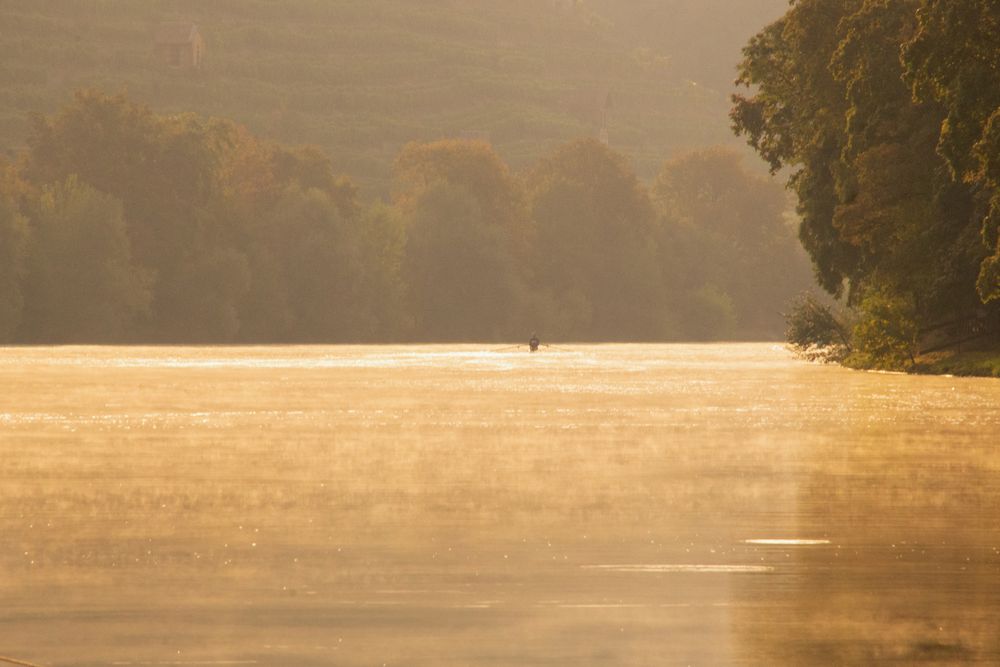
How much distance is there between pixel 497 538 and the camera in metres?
14.7

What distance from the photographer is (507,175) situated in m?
158

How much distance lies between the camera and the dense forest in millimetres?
51500

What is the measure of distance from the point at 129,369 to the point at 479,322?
8938 centimetres

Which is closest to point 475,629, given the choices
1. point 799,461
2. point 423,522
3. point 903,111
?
point 423,522

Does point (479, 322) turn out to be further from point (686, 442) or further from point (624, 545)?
point (624, 545)

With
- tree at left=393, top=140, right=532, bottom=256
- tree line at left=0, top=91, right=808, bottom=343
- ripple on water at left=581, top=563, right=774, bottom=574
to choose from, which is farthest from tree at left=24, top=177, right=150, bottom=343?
ripple on water at left=581, top=563, right=774, bottom=574

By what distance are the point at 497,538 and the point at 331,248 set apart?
120m

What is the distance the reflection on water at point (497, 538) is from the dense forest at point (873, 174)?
19797mm

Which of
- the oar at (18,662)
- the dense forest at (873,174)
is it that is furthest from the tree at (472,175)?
the oar at (18,662)

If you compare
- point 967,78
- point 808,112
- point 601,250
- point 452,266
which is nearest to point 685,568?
point 967,78

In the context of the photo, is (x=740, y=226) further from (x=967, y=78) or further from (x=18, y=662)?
(x=18, y=662)

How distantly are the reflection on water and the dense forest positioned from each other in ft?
64.9

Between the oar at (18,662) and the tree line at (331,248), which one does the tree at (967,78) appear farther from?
the tree line at (331,248)

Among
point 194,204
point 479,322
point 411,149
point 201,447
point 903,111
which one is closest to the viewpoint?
point 201,447
